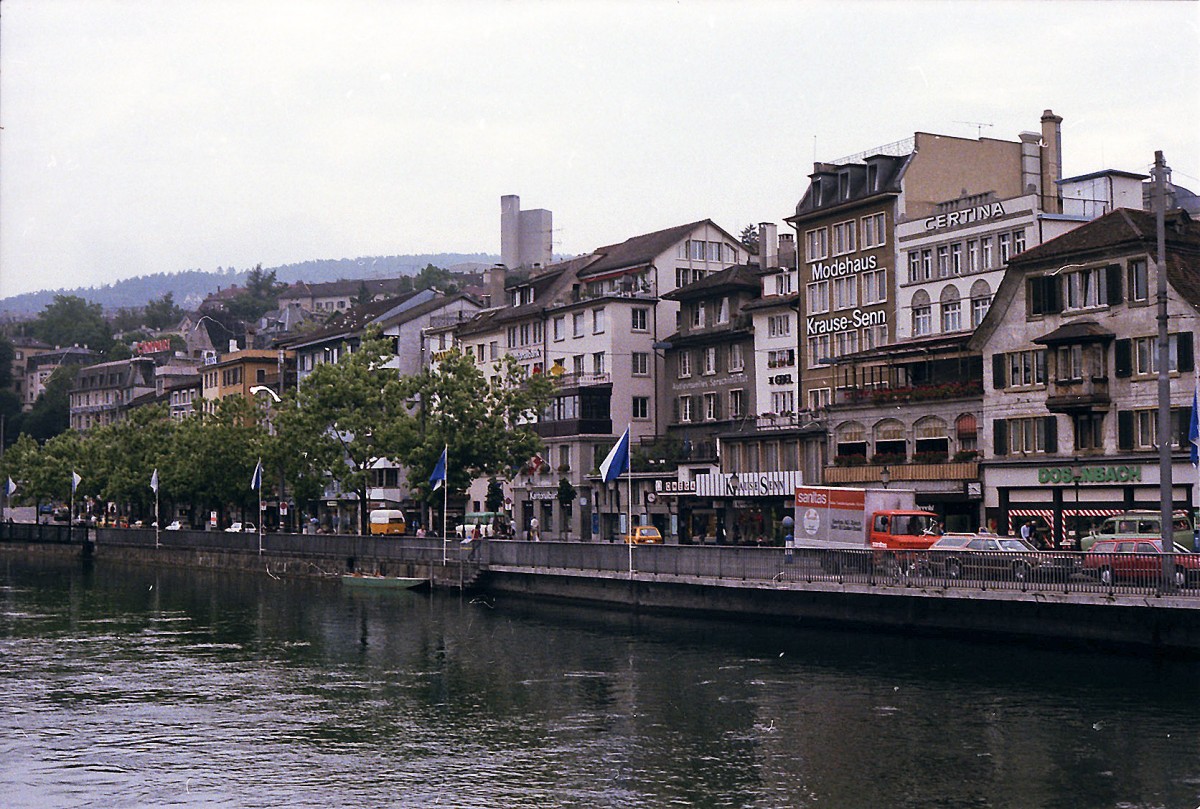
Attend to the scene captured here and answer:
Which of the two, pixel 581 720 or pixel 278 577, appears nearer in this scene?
A: pixel 581 720

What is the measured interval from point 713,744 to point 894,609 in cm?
1977

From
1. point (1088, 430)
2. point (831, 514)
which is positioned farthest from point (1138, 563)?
point (1088, 430)

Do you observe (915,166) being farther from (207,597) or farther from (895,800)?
(895,800)

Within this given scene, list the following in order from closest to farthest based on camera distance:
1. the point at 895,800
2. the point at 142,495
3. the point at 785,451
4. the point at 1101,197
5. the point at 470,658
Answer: the point at 895,800 < the point at 470,658 < the point at 1101,197 < the point at 785,451 < the point at 142,495

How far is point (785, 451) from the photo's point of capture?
90.4m

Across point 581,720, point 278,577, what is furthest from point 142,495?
point 581,720

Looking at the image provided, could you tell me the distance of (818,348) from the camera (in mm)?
91938

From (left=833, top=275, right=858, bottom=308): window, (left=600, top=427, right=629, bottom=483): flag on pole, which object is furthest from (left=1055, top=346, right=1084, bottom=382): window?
(left=600, top=427, right=629, bottom=483): flag on pole

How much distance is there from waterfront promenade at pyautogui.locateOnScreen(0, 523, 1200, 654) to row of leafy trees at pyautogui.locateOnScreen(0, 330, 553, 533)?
6.79 metres

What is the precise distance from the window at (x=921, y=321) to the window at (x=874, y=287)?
273 centimetres

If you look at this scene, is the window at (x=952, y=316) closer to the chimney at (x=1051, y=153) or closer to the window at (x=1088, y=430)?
the chimney at (x=1051, y=153)

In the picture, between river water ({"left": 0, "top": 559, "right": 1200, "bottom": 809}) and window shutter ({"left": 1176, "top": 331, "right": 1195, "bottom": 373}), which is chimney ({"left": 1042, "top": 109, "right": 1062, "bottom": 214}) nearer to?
window shutter ({"left": 1176, "top": 331, "right": 1195, "bottom": 373})

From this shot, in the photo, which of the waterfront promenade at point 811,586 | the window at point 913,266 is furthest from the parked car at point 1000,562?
the window at point 913,266

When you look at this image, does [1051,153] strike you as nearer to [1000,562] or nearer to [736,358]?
[736,358]
